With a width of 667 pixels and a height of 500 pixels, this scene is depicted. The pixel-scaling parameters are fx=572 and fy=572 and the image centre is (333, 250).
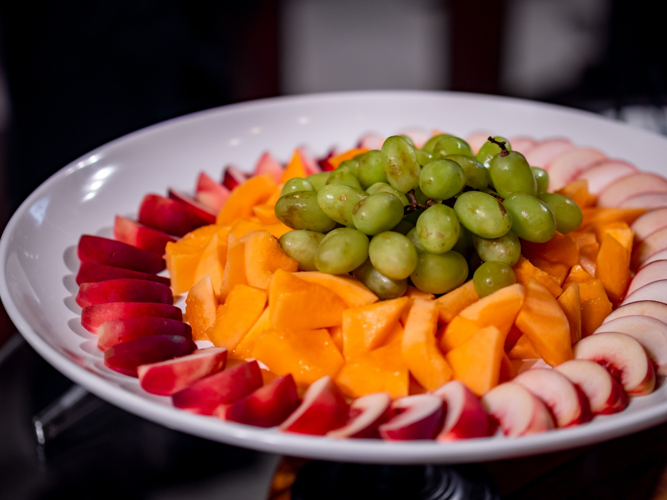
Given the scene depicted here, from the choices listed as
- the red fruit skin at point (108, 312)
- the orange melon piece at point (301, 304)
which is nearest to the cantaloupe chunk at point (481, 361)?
the orange melon piece at point (301, 304)

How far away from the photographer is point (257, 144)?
180 centimetres

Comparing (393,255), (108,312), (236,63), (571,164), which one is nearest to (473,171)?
(393,255)

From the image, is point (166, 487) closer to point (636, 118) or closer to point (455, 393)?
point (455, 393)

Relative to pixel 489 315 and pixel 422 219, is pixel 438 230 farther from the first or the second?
pixel 489 315

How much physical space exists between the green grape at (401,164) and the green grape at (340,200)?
71 mm

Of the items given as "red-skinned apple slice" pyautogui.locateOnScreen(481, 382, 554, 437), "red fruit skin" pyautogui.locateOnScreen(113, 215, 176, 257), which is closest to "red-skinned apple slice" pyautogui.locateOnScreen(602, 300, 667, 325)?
"red-skinned apple slice" pyautogui.locateOnScreen(481, 382, 554, 437)

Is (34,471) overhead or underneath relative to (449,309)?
underneath

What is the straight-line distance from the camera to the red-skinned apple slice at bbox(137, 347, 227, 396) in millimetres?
842

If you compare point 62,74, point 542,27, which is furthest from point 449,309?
point 542,27

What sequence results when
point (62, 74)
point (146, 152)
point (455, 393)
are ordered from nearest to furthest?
point (455, 393), point (146, 152), point (62, 74)

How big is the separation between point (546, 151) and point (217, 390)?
4.05 feet

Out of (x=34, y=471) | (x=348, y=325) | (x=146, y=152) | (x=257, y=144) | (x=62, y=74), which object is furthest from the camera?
(x=62, y=74)

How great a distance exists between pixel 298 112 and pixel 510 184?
3.10 ft

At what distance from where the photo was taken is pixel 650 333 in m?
0.91
